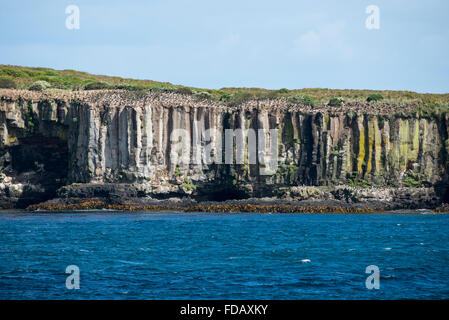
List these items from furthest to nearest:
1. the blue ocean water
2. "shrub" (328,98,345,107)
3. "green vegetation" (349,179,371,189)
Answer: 1. "shrub" (328,98,345,107)
2. "green vegetation" (349,179,371,189)
3. the blue ocean water

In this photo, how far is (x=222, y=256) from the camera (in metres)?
39.7

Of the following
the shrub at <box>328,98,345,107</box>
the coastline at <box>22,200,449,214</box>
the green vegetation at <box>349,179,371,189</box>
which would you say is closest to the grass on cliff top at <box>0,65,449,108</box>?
the shrub at <box>328,98,345,107</box>

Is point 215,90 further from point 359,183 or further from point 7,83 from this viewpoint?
point 359,183

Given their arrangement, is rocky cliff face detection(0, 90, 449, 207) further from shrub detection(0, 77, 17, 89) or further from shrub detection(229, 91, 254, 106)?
shrub detection(0, 77, 17, 89)

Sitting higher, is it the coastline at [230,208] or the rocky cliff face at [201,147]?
the rocky cliff face at [201,147]

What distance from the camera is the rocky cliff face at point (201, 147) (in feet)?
247

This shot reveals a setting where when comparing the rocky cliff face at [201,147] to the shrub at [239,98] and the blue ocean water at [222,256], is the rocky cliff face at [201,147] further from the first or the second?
the blue ocean water at [222,256]

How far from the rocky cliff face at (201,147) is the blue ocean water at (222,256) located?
11152mm

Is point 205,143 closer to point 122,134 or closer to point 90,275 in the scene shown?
point 122,134

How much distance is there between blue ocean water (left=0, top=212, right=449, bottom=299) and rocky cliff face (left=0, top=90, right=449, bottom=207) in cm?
1115

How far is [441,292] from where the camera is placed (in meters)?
28.3

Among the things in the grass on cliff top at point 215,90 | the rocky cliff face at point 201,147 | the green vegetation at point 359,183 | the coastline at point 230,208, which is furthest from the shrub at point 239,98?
the green vegetation at point 359,183

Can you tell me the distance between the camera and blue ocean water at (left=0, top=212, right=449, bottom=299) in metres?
28.8
